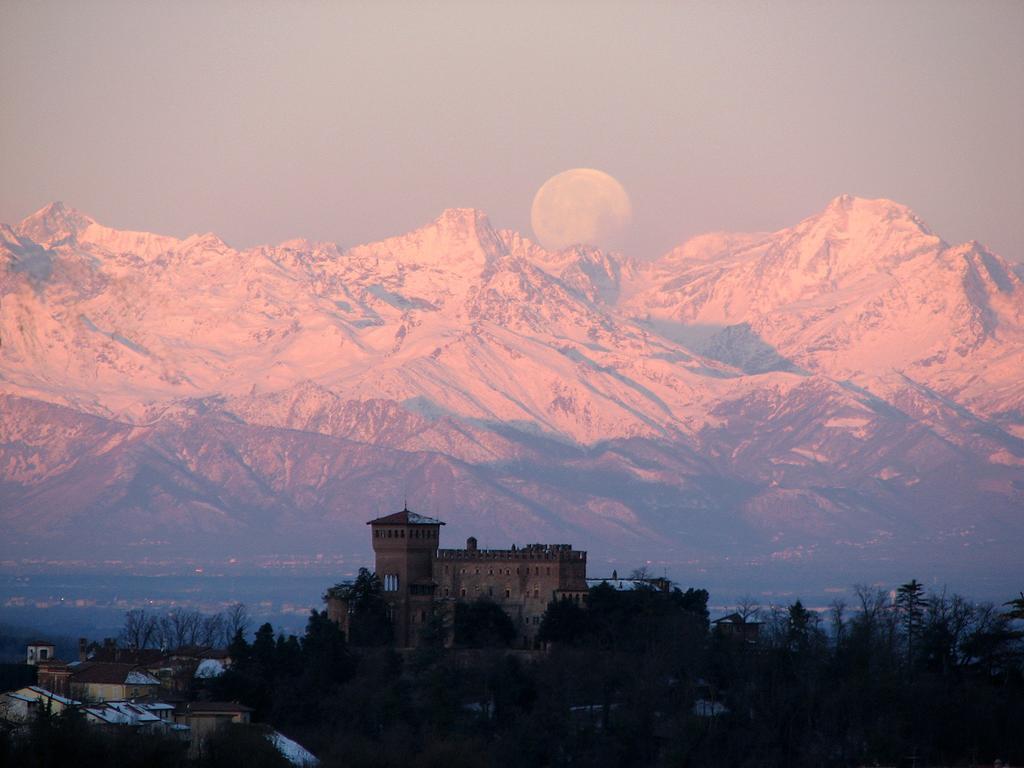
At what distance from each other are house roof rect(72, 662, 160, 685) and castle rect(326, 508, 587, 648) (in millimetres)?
12094

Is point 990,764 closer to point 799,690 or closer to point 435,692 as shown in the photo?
point 799,690

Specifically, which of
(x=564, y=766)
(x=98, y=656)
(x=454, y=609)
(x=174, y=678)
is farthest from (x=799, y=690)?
(x=98, y=656)

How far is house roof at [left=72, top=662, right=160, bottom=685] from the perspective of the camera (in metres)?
122

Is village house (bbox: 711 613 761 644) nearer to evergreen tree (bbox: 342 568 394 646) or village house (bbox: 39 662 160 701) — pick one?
evergreen tree (bbox: 342 568 394 646)

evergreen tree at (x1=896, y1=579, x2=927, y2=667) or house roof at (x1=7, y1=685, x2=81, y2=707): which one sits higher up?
evergreen tree at (x1=896, y1=579, x2=927, y2=667)

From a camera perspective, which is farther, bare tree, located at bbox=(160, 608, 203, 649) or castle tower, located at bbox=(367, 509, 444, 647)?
bare tree, located at bbox=(160, 608, 203, 649)

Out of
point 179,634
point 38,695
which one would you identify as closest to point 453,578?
point 38,695

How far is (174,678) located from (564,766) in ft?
87.3

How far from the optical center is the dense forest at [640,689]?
10744cm

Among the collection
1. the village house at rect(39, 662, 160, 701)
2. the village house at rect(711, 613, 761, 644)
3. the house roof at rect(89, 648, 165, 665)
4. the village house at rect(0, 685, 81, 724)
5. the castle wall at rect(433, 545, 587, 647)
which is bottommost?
the village house at rect(0, 685, 81, 724)

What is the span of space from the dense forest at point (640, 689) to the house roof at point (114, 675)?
437cm

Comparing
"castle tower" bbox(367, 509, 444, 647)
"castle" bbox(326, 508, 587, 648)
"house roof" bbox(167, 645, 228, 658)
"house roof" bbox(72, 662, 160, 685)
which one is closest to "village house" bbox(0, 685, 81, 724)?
"house roof" bbox(72, 662, 160, 685)

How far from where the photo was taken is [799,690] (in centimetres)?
11188

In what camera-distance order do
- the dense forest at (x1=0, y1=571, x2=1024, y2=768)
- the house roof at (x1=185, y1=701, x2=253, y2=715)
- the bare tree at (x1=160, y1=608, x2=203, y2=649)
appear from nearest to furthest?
1. the dense forest at (x1=0, y1=571, x2=1024, y2=768)
2. the house roof at (x1=185, y1=701, x2=253, y2=715)
3. the bare tree at (x1=160, y1=608, x2=203, y2=649)
